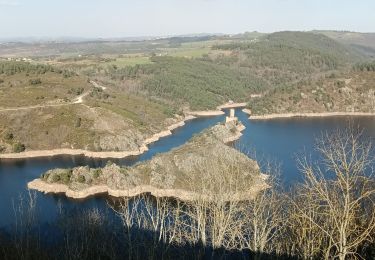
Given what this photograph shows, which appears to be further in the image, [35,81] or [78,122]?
[35,81]

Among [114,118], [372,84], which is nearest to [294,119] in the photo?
[372,84]

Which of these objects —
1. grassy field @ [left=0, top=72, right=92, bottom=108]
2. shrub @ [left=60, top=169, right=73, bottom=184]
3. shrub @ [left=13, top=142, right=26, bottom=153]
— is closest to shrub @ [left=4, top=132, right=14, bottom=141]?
shrub @ [left=13, top=142, right=26, bottom=153]

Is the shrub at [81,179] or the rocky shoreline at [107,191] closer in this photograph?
the rocky shoreline at [107,191]

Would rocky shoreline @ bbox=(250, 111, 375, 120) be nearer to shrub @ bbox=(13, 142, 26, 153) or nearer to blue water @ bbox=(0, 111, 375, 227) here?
blue water @ bbox=(0, 111, 375, 227)

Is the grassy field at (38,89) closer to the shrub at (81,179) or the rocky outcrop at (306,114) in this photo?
the shrub at (81,179)

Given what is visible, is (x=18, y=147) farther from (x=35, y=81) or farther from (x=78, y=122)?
(x=35, y=81)

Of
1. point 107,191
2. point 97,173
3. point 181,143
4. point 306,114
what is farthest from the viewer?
point 306,114

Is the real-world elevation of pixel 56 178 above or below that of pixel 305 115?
above

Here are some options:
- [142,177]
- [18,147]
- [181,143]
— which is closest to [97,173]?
[142,177]

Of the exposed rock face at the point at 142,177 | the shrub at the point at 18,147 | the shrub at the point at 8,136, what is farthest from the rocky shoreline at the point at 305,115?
the shrub at the point at 8,136

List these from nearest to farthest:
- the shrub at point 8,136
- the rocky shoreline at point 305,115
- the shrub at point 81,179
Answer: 1. the shrub at point 81,179
2. the shrub at point 8,136
3. the rocky shoreline at point 305,115
